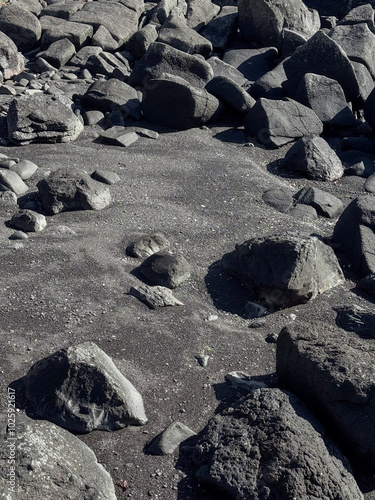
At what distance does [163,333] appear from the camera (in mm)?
5387

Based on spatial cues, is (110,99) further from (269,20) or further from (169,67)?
(269,20)

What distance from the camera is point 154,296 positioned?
5758 millimetres

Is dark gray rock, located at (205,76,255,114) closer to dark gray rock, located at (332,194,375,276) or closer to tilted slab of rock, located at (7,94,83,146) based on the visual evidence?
tilted slab of rock, located at (7,94,83,146)

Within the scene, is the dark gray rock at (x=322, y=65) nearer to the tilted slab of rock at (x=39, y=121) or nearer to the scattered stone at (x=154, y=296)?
the tilted slab of rock at (x=39, y=121)

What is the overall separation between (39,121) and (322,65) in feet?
14.9

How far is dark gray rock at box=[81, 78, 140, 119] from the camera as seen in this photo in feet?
32.2

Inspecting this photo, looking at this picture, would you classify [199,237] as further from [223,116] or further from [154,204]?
[223,116]

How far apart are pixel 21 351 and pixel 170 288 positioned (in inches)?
60.3

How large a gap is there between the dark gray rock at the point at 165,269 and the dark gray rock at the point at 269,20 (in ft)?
25.3

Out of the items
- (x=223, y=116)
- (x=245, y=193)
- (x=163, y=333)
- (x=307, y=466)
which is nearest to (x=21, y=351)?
(x=163, y=333)

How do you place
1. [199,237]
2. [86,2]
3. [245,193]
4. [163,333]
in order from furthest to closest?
[86,2]
[245,193]
[199,237]
[163,333]

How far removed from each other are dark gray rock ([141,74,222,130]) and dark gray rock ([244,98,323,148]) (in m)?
0.61

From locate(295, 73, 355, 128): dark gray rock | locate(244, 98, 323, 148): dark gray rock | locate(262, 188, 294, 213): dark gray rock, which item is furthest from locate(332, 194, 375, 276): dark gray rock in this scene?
locate(295, 73, 355, 128): dark gray rock

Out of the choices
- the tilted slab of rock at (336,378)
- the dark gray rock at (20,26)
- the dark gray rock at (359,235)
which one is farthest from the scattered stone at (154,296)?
the dark gray rock at (20,26)
